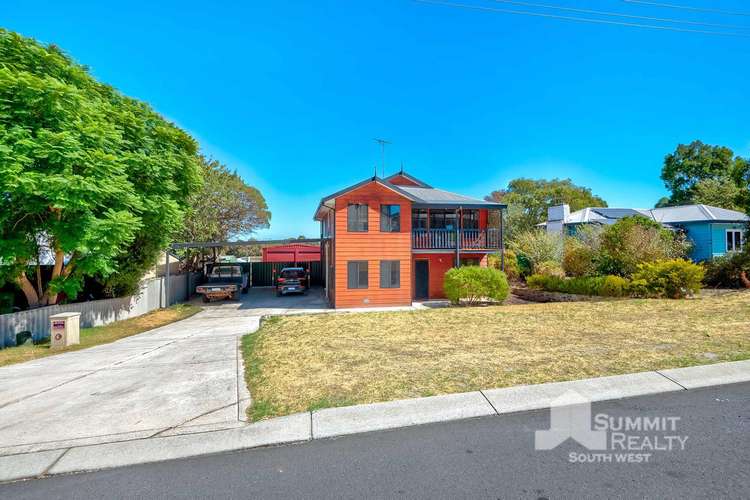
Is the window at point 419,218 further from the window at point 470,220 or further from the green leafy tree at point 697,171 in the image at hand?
the green leafy tree at point 697,171

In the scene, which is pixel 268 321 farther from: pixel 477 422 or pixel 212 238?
pixel 212 238

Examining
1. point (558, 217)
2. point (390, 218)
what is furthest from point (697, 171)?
point (390, 218)

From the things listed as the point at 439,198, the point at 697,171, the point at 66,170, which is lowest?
the point at 66,170

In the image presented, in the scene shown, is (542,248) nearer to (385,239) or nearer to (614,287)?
(614,287)

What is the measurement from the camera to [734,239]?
23.5 m

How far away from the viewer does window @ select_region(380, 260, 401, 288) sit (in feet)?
55.4

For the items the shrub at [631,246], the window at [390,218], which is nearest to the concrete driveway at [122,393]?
the window at [390,218]

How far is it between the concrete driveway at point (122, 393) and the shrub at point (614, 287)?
14.0 metres

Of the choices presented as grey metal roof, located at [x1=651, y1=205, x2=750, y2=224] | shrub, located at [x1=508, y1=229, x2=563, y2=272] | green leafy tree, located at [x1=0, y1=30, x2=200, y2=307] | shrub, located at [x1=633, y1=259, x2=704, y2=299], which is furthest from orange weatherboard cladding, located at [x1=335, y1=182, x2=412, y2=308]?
grey metal roof, located at [x1=651, y1=205, x2=750, y2=224]

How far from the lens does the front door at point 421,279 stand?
1853 centimetres

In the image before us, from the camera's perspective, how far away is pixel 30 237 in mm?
10703

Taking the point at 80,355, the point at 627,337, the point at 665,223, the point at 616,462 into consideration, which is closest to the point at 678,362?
the point at 627,337

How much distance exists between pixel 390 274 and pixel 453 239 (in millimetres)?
3664

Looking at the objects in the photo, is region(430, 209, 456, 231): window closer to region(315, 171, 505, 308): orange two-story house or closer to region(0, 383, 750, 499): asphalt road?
region(315, 171, 505, 308): orange two-story house
